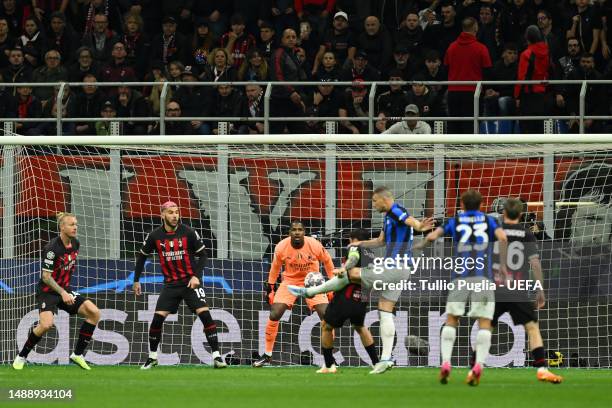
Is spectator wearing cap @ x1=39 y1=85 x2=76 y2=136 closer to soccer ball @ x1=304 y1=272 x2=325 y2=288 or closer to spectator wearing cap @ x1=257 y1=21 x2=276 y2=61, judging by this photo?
spectator wearing cap @ x1=257 y1=21 x2=276 y2=61

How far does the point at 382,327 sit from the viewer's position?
49.8 feet

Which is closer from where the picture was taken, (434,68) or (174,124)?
(174,124)

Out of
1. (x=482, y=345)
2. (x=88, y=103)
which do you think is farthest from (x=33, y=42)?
(x=482, y=345)

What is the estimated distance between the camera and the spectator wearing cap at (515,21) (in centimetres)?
2041

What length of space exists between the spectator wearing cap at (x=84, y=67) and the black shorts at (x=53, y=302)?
5.03 m

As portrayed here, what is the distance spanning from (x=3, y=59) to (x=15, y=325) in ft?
16.3

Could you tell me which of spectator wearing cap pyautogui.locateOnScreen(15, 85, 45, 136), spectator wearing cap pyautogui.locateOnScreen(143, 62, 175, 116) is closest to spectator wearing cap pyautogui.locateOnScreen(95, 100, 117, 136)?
spectator wearing cap pyautogui.locateOnScreen(143, 62, 175, 116)

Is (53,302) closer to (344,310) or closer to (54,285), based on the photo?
(54,285)

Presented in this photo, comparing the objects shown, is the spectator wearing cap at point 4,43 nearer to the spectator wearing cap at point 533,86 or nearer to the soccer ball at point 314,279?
the soccer ball at point 314,279

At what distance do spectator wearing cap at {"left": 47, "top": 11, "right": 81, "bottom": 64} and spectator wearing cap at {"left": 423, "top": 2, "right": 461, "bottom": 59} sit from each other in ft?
17.9

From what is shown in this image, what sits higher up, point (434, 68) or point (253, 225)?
point (434, 68)

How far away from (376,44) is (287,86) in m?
1.83

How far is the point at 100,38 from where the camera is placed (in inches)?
838

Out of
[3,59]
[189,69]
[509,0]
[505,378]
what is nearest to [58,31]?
[3,59]
